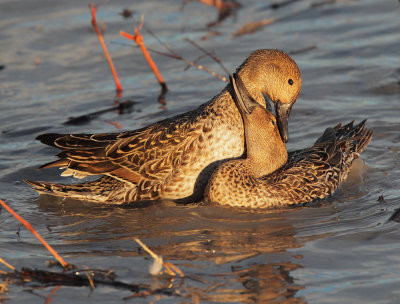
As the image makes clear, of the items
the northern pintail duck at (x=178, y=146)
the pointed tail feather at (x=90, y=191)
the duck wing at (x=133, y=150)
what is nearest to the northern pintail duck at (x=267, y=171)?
the northern pintail duck at (x=178, y=146)

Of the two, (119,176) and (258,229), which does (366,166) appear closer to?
(258,229)

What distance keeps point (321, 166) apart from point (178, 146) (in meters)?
1.39

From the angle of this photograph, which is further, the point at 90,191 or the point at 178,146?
the point at 90,191

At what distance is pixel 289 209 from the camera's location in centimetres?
643

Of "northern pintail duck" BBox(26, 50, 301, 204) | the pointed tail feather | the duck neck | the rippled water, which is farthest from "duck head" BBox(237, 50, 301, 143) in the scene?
the pointed tail feather

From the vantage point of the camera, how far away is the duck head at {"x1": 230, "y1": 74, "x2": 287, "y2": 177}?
6.45m

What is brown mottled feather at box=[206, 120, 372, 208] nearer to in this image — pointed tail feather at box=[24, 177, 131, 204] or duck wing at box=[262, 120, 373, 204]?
duck wing at box=[262, 120, 373, 204]

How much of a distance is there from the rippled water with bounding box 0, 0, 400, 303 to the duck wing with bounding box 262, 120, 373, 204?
15 cm

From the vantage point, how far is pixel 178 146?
6.48 m

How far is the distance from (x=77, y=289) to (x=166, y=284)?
57 centimetres

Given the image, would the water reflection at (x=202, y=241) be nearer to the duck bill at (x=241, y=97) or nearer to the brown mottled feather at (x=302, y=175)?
the brown mottled feather at (x=302, y=175)

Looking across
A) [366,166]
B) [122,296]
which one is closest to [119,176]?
[122,296]

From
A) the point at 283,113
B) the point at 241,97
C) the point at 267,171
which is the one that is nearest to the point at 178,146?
the point at 241,97

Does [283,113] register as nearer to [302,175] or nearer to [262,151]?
[262,151]
